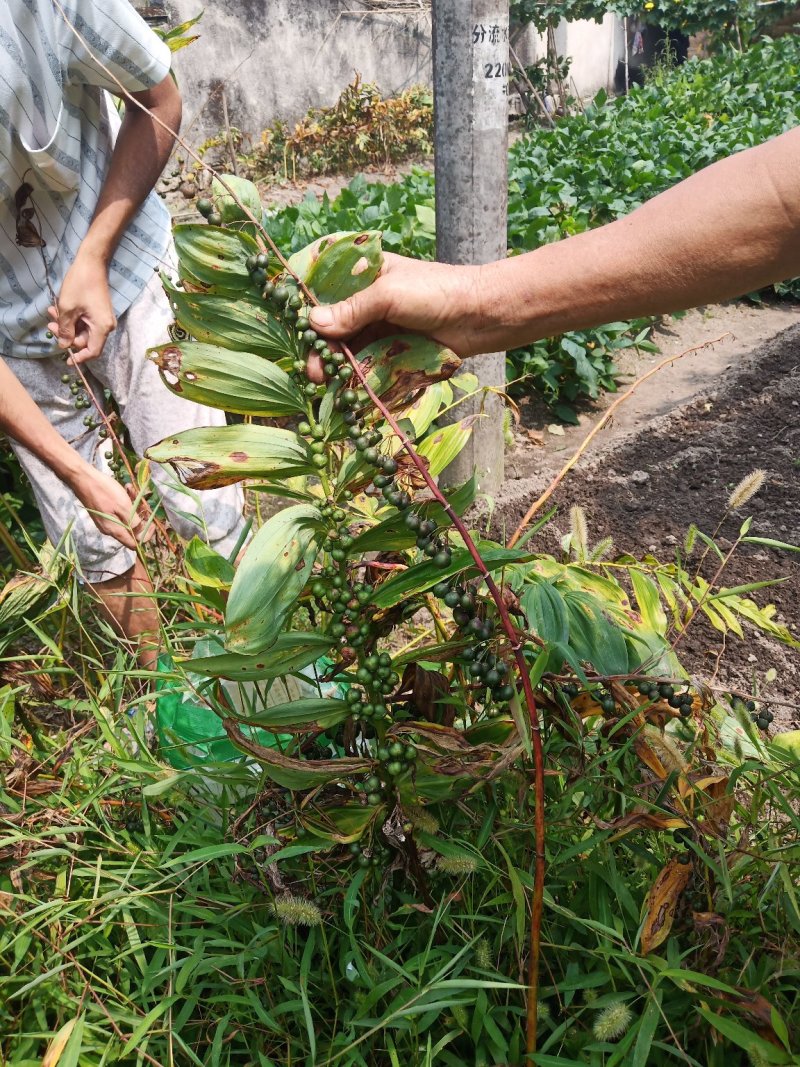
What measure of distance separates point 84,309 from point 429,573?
137 centimetres

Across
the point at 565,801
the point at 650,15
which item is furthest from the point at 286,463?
the point at 650,15

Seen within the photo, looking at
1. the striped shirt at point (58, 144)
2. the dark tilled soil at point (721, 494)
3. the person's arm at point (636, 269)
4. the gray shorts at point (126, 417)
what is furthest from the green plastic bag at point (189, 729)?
the dark tilled soil at point (721, 494)

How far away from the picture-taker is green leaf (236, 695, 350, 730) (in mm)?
1123

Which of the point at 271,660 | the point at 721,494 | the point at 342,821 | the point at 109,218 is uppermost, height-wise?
the point at 109,218

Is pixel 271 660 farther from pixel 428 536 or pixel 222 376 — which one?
pixel 222 376

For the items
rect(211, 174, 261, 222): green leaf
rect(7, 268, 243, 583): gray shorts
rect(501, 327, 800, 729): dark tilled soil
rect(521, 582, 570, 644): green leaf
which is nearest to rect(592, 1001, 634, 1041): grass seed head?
rect(521, 582, 570, 644): green leaf

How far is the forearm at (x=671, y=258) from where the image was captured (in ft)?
3.93

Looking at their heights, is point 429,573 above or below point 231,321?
below

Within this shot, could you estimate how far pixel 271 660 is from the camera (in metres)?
1.09

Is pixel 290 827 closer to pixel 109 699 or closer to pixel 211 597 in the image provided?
pixel 211 597

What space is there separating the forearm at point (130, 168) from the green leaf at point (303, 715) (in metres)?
1.42

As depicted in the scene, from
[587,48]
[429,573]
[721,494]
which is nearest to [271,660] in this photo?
[429,573]

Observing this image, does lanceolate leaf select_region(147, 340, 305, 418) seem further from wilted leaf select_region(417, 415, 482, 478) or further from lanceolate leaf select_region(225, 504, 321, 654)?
Result: wilted leaf select_region(417, 415, 482, 478)

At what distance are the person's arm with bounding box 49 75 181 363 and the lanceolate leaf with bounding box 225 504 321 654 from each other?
46.7 inches
